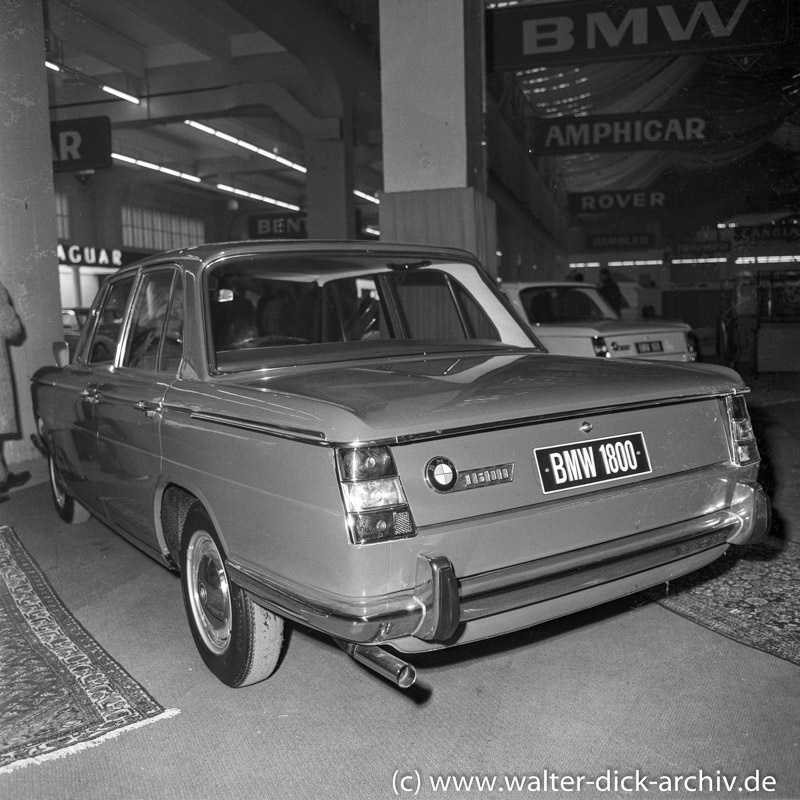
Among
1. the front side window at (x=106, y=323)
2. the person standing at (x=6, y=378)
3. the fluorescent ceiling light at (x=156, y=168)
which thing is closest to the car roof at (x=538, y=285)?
the person standing at (x=6, y=378)

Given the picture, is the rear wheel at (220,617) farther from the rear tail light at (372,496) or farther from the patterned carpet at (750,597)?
the patterned carpet at (750,597)

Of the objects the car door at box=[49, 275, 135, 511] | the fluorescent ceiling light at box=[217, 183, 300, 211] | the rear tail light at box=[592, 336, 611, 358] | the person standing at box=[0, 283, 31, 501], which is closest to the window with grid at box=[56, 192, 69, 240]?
the fluorescent ceiling light at box=[217, 183, 300, 211]

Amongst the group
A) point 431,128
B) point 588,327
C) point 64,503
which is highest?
point 431,128

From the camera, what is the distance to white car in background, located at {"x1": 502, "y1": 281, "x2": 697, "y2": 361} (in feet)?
26.5

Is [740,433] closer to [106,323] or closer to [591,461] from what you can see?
[591,461]

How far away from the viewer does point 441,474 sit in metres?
2.33

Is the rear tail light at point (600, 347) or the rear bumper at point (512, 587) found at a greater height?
the rear tail light at point (600, 347)

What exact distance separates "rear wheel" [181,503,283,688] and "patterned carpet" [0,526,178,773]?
0.26m

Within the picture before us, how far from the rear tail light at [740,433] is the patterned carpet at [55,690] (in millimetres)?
2153

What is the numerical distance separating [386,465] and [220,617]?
47.1 inches

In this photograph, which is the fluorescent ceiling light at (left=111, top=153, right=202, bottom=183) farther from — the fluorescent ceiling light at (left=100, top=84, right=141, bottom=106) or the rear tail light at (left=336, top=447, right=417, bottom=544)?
the rear tail light at (left=336, top=447, right=417, bottom=544)

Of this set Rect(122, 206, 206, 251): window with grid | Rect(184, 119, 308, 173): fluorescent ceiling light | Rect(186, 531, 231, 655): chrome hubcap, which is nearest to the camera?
Rect(186, 531, 231, 655): chrome hubcap

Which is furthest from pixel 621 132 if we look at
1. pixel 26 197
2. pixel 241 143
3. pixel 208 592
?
pixel 241 143

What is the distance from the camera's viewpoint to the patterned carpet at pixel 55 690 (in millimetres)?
2689
